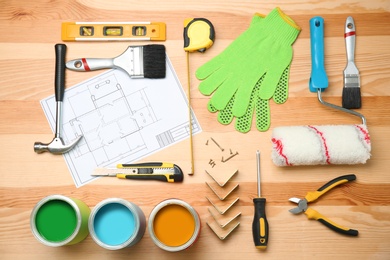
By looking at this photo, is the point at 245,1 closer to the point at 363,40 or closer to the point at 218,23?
the point at 218,23

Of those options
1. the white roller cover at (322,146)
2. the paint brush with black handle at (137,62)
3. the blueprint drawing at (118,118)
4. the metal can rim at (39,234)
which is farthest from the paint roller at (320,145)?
the metal can rim at (39,234)

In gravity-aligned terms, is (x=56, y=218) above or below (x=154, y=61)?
below

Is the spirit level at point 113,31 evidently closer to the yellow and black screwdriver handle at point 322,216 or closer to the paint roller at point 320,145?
the paint roller at point 320,145

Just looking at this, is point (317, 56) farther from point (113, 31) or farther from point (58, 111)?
point (58, 111)

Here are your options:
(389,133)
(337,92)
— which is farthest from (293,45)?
(389,133)

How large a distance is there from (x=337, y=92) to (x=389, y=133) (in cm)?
13

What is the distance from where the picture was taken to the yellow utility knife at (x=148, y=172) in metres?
0.83

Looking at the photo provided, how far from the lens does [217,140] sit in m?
0.85

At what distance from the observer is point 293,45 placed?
0.88 meters

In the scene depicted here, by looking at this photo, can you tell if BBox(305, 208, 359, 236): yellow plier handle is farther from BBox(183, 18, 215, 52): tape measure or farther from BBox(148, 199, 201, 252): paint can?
BBox(183, 18, 215, 52): tape measure

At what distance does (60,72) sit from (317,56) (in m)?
0.53

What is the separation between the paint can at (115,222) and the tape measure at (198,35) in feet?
1.15

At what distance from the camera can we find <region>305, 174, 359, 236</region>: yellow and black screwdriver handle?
80cm

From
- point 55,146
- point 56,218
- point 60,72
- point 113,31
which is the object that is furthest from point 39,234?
point 113,31
